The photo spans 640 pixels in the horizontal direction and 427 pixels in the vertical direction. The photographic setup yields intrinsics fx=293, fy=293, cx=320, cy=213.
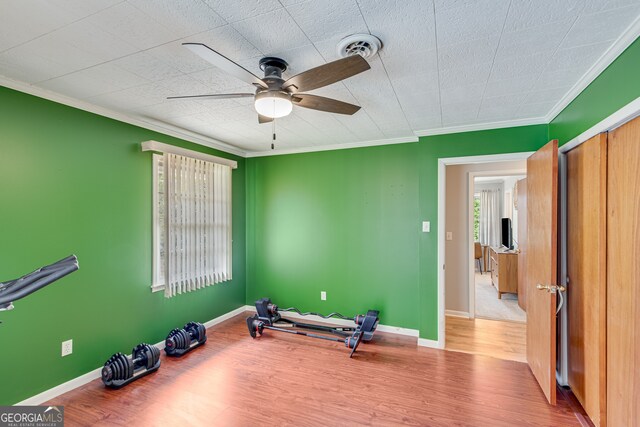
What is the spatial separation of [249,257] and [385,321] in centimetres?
227

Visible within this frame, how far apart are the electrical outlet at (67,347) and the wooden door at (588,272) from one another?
4.01m

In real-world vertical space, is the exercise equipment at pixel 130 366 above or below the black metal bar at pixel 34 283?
below

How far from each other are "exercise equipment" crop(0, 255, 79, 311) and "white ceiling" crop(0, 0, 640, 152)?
1.23m

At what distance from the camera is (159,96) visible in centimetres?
247

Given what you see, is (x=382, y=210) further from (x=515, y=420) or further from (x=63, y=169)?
(x=63, y=169)

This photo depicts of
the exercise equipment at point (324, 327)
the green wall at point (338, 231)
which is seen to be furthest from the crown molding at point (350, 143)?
the exercise equipment at point (324, 327)

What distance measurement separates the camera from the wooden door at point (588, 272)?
1.91 metres

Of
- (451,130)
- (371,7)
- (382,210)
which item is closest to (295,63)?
(371,7)

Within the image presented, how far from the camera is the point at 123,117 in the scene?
291 centimetres

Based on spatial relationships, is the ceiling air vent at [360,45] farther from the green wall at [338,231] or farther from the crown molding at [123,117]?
the crown molding at [123,117]

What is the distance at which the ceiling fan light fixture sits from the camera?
68.9 inches

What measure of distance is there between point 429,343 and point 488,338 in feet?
2.80

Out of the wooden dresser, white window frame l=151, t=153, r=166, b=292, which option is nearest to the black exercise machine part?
white window frame l=151, t=153, r=166, b=292

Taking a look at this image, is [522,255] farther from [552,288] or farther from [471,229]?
[552,288]
